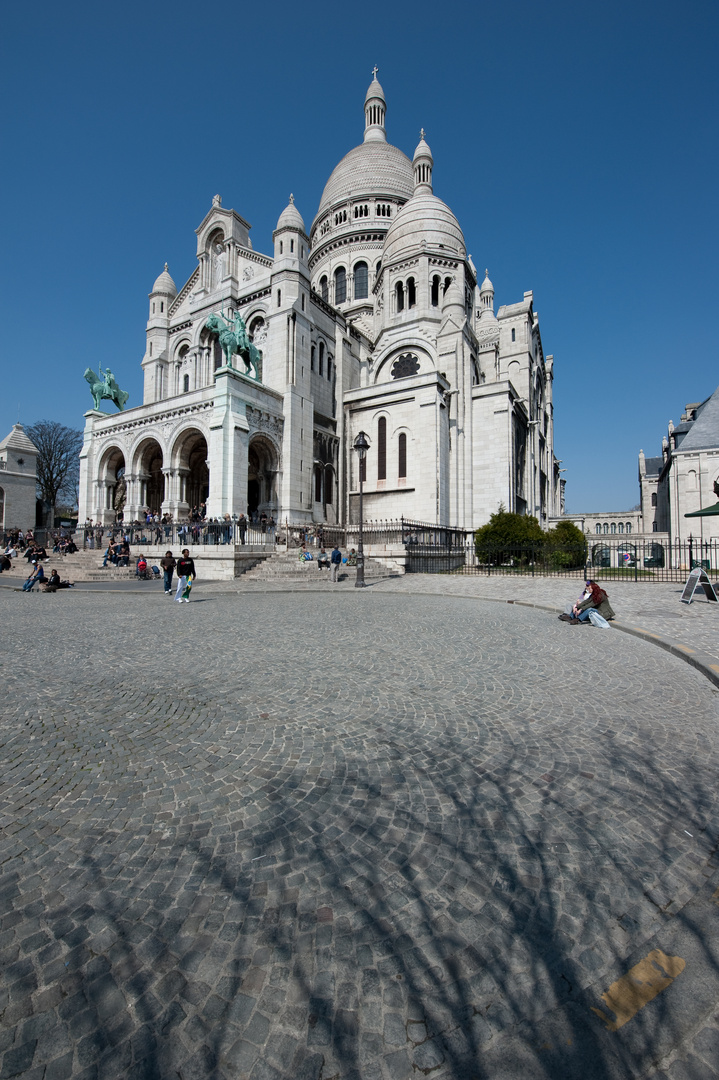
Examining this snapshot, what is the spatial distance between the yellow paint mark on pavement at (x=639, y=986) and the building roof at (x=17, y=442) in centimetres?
4777

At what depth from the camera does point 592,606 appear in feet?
27.9

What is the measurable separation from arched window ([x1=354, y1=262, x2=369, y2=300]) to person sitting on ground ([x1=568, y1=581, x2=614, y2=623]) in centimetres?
3953

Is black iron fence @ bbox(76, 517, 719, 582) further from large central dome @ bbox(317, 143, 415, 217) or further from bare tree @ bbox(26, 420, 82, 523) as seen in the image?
large central dome @ bbox(317, 143, 415, 217)

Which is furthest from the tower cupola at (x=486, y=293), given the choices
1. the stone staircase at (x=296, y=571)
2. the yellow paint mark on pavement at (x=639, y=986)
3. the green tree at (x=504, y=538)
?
the yellow paint mark on pavement at (x=639, y=986)

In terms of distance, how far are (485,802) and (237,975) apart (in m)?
1.59

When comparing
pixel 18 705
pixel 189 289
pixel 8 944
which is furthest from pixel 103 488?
pixel 8 944

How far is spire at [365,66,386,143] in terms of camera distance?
50938mm

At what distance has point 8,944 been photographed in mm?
A: 1690

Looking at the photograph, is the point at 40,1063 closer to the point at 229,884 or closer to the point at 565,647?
the point at 229,884

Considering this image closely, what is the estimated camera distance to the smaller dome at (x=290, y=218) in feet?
87.1

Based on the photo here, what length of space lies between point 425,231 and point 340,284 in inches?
408

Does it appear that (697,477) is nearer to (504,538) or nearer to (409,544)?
(504,538)

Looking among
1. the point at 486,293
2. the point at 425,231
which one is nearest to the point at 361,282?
the point at 425,231

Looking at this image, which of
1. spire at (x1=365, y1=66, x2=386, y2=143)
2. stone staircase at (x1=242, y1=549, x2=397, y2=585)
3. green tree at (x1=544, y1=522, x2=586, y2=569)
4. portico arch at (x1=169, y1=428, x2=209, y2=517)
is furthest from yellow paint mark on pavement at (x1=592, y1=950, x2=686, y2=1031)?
spire at (x1=365, y1=66, x2=386, y2=143)
